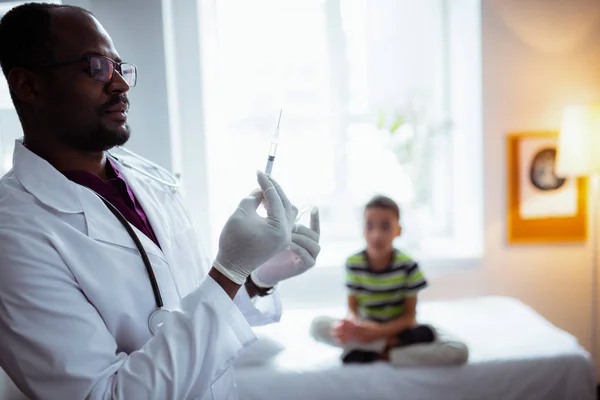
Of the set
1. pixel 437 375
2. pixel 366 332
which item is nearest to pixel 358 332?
pixel 366 332

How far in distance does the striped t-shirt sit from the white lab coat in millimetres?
1163

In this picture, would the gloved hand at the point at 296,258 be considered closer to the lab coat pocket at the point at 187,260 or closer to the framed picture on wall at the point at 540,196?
the lab coat pocket at the point at 187,260

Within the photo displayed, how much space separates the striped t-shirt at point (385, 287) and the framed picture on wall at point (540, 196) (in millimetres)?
893

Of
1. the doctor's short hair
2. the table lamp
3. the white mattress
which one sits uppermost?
the doctor's short hair

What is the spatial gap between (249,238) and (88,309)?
0.99 feet

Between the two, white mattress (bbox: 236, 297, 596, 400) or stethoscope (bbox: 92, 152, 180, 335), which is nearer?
stethoscope (bbox: 92, 152, 180, 335)

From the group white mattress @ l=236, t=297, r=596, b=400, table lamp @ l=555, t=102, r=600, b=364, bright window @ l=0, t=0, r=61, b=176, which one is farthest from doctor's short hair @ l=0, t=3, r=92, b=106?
table lamp @ l=555, t=102, r=600, b=364

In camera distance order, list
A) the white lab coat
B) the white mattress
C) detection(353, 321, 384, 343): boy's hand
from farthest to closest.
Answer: detection(353, 321, 384, 343): boy's hand < the white mattress < the white lab coat

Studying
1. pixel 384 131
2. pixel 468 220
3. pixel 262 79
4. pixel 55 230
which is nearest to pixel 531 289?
pixel 468 220

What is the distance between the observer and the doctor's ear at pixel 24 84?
3.09ft

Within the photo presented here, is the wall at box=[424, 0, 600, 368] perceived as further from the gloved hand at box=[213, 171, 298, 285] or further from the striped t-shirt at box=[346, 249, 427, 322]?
the gloved hand at box=[213, 171, 298, 285]

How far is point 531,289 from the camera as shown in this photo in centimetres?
261

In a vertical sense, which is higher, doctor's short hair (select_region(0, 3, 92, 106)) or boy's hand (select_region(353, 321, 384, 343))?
doctor's short hair (select_region(0, 3, 92, 106))

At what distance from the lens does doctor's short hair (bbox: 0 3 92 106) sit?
0.92 m
